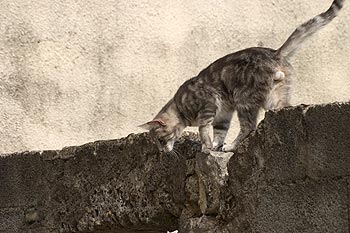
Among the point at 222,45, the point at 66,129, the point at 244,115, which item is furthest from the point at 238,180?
the point at 222,45

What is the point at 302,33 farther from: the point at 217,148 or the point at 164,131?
the point at 164,131

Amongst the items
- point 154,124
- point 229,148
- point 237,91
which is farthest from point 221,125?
point 229,148

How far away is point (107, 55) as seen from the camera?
10.0 meters

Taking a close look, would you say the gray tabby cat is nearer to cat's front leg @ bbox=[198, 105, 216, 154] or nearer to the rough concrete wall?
cat's front leg @ bbox=[198, 105, 216, 154]

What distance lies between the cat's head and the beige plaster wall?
2.74 metres

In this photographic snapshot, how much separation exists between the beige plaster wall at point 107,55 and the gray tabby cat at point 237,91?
2.87 m

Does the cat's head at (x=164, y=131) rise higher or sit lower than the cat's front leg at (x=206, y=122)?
lower

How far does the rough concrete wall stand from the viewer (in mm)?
4852

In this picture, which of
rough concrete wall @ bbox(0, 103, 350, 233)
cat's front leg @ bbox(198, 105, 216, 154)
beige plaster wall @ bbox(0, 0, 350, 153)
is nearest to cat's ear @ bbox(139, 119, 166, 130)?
cat's front leg @ bbox(198, 105, 216, 154)

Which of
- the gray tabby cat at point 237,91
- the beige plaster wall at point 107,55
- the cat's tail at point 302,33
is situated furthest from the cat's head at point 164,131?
the beige plaster wall at point 107,55

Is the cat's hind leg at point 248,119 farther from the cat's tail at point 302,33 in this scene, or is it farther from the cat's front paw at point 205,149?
the cat's tail at point 302,33

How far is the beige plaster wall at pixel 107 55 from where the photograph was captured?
9.48m

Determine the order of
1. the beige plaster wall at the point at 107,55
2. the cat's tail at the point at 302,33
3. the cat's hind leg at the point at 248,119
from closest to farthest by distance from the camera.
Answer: the cat's hind leg at the point at 248,119 → the cat's tail at the point at 302,33 → the beige plaster wall at the point at 107,55

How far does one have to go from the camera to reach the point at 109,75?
1001 centimetres
